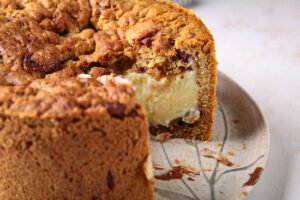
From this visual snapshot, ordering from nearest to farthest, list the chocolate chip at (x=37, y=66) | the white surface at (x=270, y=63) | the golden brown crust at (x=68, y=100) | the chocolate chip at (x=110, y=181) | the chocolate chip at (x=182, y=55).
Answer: the golden brown crust at (x=68, y=100), the chocolate chip at (x=110, y=181), the chocolate chip at (x=37, y=66), the chocolate chip at (x=182, y=55), the white surface at (x=270, y=63)

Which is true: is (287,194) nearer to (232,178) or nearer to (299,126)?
(232,178)

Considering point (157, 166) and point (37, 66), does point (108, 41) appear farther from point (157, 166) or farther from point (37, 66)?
point (157, 166)

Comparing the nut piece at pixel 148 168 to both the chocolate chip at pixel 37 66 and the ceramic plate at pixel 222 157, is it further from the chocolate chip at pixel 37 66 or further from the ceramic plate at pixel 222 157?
the chocolate chip at pixel 37 66

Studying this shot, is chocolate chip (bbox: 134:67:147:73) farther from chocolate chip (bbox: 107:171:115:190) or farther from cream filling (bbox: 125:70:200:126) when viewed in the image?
chocolate chip (bbox: 107:171:115:190)

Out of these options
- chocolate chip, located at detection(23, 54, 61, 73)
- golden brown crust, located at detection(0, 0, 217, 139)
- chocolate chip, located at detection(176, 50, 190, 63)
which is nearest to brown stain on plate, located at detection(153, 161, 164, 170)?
golden brown crust, located at detection(0, 0, 217, 139)

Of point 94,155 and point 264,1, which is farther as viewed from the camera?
point 264,1

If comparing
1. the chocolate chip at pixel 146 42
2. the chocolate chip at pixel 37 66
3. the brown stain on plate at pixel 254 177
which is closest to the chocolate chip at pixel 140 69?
the chocolate chip at pixel 146 42

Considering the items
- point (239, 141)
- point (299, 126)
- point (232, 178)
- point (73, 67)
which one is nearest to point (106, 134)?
point (73, 67)
